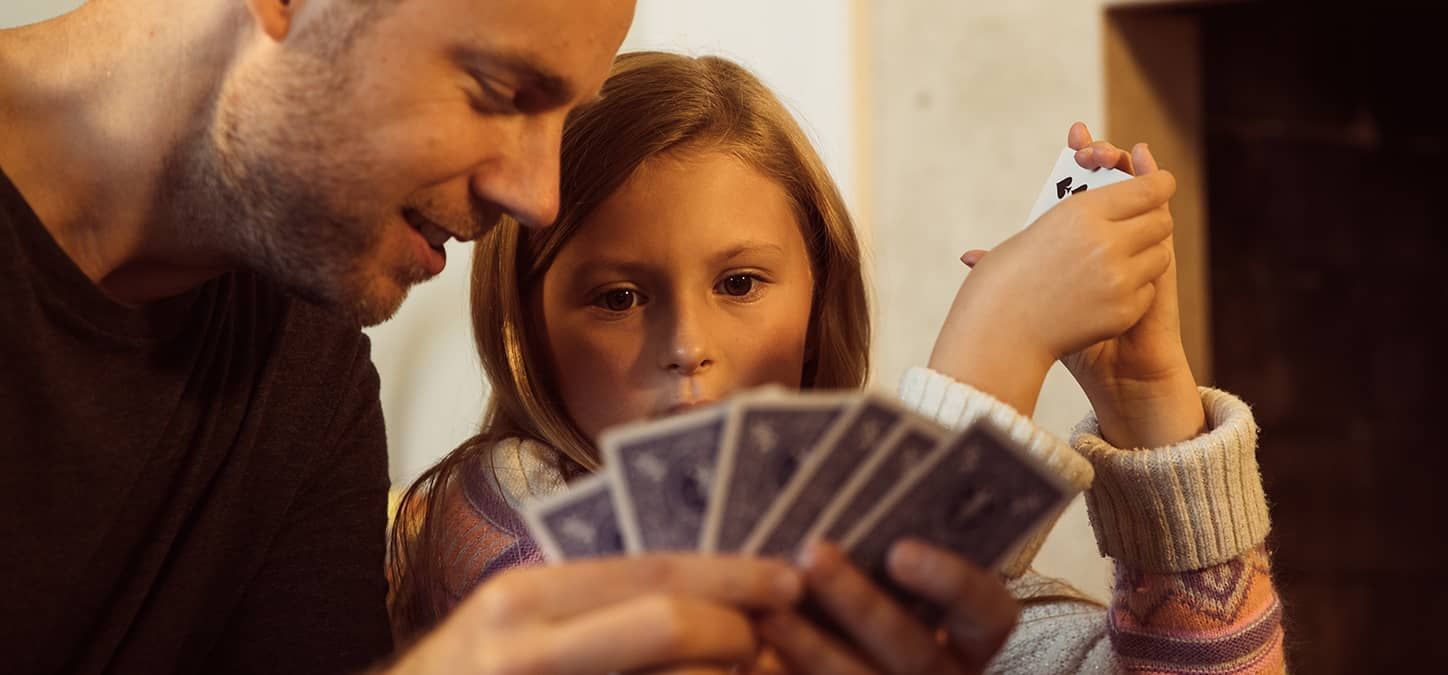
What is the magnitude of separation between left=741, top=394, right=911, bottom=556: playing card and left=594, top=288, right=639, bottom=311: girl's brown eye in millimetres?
720

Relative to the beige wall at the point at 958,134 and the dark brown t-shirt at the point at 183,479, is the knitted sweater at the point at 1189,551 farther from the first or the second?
the beige wall at the point at 958,134

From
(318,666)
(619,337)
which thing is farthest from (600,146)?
(318,666)

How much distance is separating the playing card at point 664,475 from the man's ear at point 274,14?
0.61 metres

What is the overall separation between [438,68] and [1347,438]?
11.7ft

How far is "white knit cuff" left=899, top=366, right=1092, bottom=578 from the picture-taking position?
1.20 meters

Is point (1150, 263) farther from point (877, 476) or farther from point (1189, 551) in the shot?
point (877, 476)

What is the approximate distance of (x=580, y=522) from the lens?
3.27ft

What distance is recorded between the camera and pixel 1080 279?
1.31 m

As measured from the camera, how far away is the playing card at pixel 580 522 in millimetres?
979

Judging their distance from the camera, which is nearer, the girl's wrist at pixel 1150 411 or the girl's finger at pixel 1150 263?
the girl's finger at pixel 1150 263

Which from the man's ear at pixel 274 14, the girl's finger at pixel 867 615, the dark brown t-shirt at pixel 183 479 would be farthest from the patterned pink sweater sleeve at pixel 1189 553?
the man's ear at pixel 274 14

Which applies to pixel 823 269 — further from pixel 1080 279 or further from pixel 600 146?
pixel 1080 279

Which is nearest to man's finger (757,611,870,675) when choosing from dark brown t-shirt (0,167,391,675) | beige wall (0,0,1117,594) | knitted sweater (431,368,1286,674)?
knitted sweater (431,368,1286,674)

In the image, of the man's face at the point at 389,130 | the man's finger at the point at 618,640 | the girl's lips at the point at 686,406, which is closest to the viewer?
the man's finger at the point at 618,640
